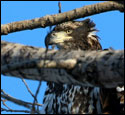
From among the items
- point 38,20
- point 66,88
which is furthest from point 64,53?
point 66,88

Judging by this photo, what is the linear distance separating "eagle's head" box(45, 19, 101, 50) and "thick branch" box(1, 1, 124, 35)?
4.16 ft

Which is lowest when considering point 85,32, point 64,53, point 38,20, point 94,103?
point 94,103

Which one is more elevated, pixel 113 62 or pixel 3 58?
pixel 3 58

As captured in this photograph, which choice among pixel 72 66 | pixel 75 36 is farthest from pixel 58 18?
pixel 75 36

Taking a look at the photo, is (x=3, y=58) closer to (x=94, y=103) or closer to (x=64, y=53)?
A: (x=64, y=53)

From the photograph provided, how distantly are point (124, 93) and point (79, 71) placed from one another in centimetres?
135

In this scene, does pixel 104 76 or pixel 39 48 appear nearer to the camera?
pixel 104 76

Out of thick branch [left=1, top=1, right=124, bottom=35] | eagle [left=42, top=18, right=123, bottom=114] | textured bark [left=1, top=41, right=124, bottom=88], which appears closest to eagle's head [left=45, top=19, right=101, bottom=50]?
eagle [left=42, top=18, right=123, bottom=114]

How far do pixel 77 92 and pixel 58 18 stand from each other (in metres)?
1.05

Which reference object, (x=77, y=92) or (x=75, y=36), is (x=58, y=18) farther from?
(x=75, y=36)

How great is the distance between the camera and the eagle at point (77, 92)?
293 cm

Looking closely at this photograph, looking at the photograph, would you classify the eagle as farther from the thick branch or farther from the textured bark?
the textured bark

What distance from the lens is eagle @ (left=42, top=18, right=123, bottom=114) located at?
2930 millimetres

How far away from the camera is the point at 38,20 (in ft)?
10.2
